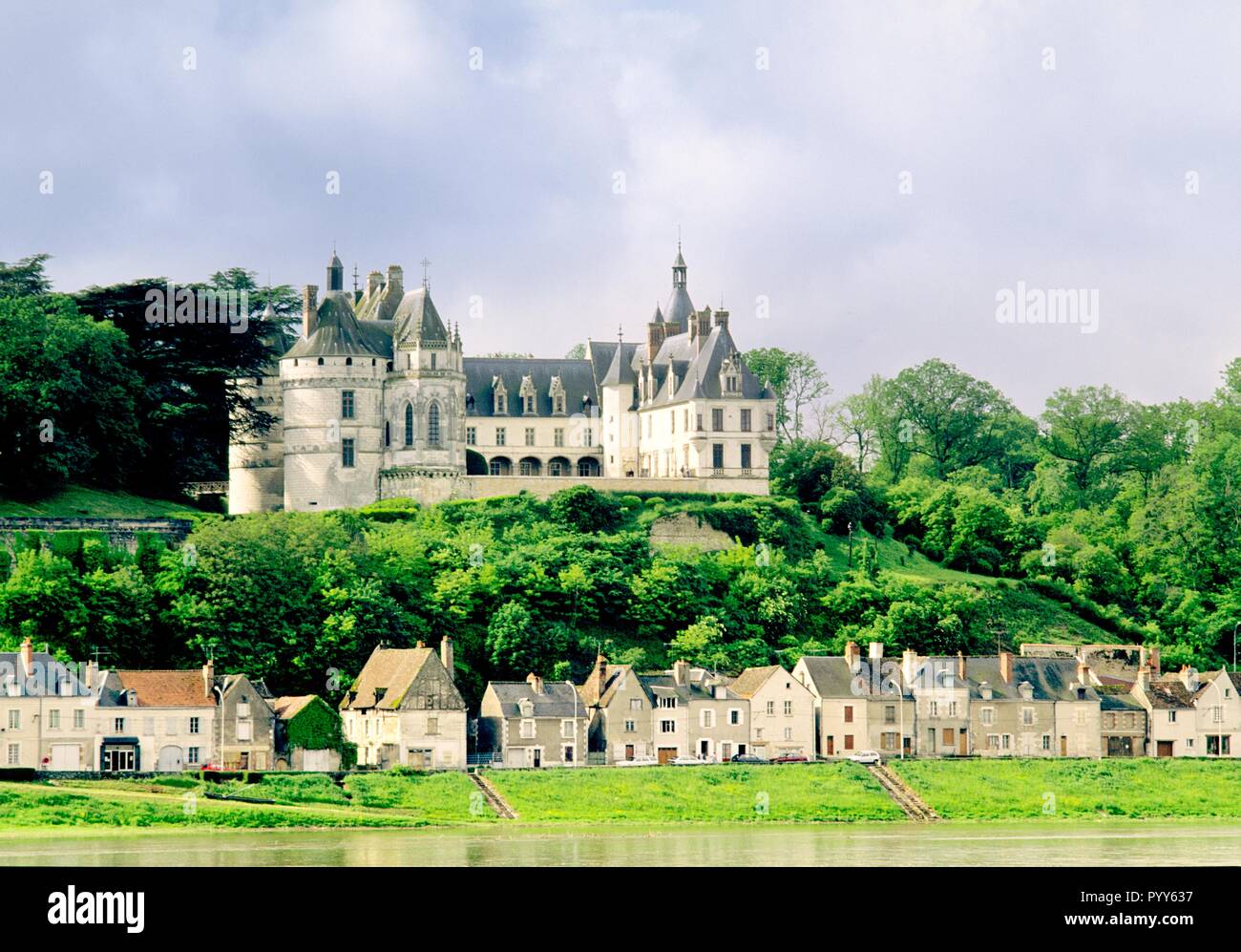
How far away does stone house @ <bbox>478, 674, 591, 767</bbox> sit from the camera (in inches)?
2689

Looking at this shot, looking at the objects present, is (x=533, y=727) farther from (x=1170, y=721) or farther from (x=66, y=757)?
(x=1170, y=721)

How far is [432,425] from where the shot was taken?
93.4m

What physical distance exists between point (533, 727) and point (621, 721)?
3140 mm

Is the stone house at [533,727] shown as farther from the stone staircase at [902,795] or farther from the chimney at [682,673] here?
the stone staircase at [902,795]

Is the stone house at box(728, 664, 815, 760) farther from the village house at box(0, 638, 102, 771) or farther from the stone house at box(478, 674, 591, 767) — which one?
the village house at box(0, 638, 102, 771)

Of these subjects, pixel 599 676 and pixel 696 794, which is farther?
pixel 599 676

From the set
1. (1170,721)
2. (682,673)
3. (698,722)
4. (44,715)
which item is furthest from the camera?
(1170,721)

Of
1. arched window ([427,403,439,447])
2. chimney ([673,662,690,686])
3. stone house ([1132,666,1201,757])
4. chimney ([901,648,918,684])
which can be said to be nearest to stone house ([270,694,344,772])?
chimney ([673,662,690,686])

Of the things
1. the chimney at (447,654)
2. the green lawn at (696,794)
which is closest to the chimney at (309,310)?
the chimney at (447,654)

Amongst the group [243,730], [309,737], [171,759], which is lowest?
[171,759]

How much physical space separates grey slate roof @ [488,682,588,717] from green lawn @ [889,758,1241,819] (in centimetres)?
1078

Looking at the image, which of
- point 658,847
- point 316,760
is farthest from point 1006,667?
point 658,847

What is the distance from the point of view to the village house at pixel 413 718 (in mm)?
66812
